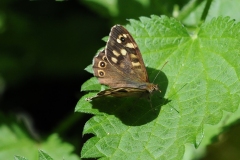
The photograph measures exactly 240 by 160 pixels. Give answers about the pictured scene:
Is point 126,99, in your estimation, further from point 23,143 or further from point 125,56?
point 23,143

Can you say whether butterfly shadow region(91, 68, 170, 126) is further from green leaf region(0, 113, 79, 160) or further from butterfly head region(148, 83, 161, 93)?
green leaf region(0, 113, 79, 160)

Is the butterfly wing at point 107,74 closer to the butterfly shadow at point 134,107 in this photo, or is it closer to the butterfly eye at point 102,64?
the butterfly eye at point 102,64

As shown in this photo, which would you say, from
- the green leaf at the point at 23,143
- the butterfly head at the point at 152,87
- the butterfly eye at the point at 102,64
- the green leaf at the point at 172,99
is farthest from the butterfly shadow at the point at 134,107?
the green leaf at the point at 23,143

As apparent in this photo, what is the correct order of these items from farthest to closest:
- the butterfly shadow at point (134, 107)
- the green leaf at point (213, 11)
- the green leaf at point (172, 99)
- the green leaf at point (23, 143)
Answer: the green leaf at point (213, 11) < the green leaf at point (23, 143) < the butterfly shadow at point (134, 107) < the green leaf at point (172, 99)

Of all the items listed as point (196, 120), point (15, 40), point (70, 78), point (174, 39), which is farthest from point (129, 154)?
point (15, 40)

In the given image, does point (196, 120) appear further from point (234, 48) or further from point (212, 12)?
point (212, 12)

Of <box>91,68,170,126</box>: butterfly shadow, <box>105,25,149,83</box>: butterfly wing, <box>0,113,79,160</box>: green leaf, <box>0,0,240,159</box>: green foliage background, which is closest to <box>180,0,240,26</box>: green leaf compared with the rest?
<box>0,0,240,159</box>: green foliage background

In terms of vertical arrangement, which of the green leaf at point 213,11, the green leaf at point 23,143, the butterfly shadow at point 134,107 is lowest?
the butterfly shadow at point 134,107
